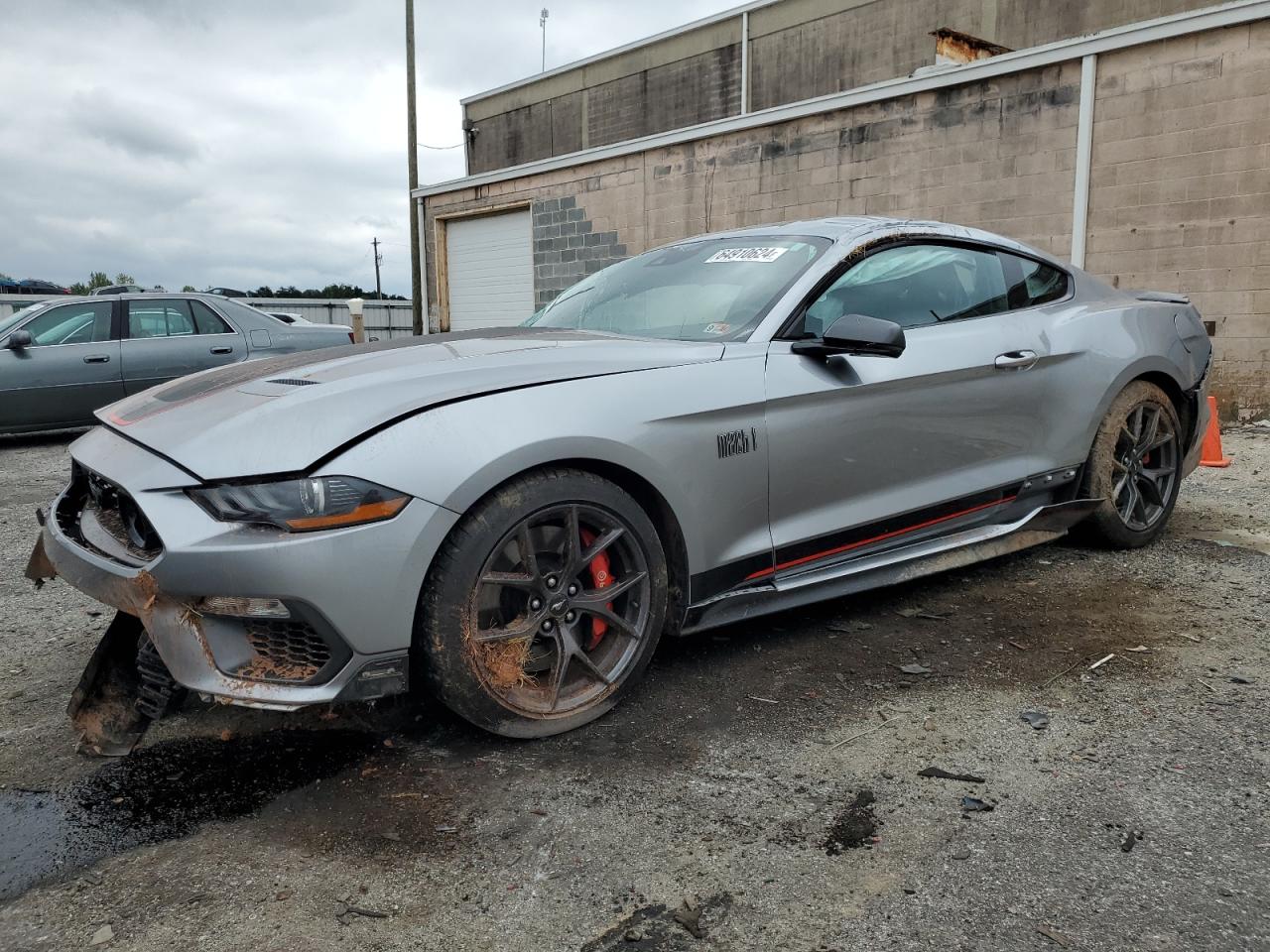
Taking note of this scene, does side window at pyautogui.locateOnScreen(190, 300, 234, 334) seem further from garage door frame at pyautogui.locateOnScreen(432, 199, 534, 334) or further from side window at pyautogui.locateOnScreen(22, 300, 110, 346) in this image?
garage door frame at pyautogui.locateOnScreen(432, 199, 534, 334)

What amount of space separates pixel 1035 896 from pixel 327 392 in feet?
6.44

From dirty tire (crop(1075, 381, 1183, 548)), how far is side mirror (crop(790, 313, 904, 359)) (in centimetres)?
159

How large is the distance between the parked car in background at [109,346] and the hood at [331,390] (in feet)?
20.1

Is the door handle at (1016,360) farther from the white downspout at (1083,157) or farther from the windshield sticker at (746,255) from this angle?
the white downspout at (1083,157)

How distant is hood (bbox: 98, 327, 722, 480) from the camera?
228 cm

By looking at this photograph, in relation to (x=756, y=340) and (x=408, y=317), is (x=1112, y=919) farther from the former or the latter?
(x=408, y=317)

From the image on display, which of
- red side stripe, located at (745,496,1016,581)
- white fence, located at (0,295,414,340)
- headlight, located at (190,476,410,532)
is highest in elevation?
white fence, located at (0,295,414,340)

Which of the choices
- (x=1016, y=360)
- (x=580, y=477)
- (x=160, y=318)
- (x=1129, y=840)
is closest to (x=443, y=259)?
(x=160, y=318)

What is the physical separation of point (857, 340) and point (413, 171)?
19.3m

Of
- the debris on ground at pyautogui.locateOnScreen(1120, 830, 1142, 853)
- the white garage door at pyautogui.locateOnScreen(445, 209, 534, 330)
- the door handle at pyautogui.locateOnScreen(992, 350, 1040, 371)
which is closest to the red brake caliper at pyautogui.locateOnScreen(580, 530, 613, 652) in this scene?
the debris on ground at pyautogui.locateOnScreen(1120, 830, 1142, 853)

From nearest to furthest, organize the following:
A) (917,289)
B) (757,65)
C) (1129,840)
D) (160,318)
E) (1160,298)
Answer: (1129,840) → (917,289) → (1160,298) → (160,318) → (757,65)

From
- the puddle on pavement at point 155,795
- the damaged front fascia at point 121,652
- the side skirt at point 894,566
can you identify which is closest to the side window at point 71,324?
the damaged front fascia at point 121,652

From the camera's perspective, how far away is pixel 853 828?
219 centimetres

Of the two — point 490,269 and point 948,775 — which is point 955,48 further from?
point 948,775
